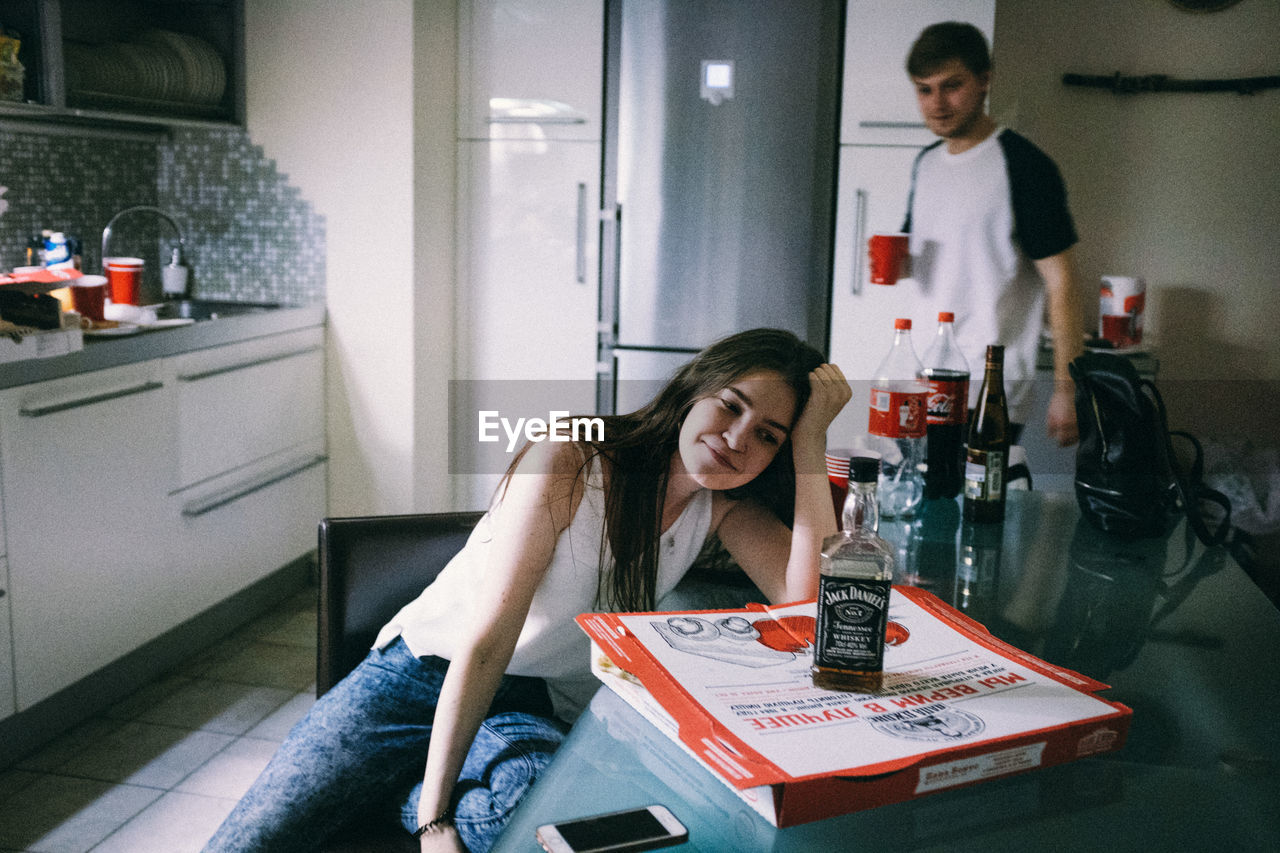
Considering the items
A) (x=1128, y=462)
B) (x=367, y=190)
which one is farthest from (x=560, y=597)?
(x=367, y=190)

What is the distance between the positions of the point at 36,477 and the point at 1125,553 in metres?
2.02

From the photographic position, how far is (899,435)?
5.35 feet

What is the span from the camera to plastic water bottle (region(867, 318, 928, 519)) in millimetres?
1623

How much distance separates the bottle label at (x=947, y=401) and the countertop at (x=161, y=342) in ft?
5.71

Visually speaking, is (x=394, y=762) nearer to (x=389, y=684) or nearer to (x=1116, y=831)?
(x=389, y=684)

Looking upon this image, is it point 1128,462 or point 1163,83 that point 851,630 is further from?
point 1163,83

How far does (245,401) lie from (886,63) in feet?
6.45

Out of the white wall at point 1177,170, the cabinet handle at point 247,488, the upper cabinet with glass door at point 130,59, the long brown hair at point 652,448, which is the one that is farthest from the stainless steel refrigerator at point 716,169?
the long brown hair at point 652,448

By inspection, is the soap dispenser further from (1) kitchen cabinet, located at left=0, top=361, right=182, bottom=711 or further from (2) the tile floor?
(2) the tile floor

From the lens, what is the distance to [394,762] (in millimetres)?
1308

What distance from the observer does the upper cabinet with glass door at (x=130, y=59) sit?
8.22 ft

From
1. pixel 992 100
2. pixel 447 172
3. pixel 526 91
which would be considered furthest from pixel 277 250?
pixel 992 100

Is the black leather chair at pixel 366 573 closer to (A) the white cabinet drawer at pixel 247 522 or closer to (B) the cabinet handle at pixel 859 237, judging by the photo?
(A) the white cabinet drawer at pixel 247 522

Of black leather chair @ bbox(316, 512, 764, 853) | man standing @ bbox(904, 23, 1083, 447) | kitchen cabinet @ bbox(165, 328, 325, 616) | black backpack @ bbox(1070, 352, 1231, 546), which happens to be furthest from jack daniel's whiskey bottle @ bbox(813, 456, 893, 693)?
kitchen cabinet @ bbox(165, 328, 325, 616)
